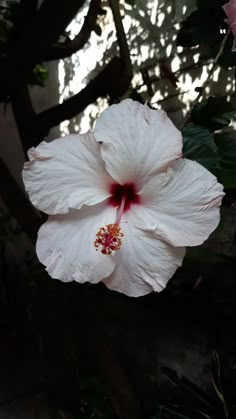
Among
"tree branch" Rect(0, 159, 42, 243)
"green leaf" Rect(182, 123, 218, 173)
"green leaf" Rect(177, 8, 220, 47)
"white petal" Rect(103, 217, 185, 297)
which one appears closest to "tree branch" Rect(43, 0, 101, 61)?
"tree branch" Rect(0, 159, 42, 243)

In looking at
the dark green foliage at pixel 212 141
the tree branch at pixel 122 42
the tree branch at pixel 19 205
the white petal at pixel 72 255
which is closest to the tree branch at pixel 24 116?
the tree branch at pixel 19 205

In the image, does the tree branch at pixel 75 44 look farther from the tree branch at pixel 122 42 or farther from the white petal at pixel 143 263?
the white petal at pixel 143 263

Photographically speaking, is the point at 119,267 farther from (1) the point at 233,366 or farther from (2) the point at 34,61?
(1) the point at 233,366

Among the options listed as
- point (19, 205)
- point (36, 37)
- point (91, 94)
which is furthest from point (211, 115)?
point (91, 94)

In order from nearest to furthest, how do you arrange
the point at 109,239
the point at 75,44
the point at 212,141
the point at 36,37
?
the point at 109,239 < the point at 212,141 < the point at 36,37 < the point at 75,44

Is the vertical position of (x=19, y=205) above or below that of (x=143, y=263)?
below

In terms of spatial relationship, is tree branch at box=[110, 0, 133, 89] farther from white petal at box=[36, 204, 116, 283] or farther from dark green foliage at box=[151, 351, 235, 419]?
dark green foliage at box=[151, 351, 235, 419]

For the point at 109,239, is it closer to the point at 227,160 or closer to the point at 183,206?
the point at 183,206

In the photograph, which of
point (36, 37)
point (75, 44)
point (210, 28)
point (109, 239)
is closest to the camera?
point (109, 239)
